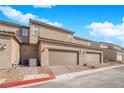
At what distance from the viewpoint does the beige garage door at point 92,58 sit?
2955 centimetres

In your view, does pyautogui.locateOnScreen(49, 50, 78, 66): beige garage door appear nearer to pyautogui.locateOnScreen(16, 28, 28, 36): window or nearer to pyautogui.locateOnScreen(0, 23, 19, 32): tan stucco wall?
pyautogui.locateOnScreen(16, 28, 28, 36): window

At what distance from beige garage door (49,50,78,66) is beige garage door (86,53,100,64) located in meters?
4.75

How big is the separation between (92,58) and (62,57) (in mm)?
10712

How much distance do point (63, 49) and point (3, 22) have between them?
9.37 m

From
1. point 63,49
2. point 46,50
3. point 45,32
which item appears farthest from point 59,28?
point 46,50

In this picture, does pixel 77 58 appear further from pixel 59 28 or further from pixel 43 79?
pixel 43 79

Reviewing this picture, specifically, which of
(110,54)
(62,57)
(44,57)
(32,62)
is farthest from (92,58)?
(32,62)

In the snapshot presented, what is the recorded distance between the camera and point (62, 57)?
22656mm

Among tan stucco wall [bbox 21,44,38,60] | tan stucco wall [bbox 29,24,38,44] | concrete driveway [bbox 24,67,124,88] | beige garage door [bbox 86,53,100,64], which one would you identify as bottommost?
concrete driveway [bbox 24,67,124,88]

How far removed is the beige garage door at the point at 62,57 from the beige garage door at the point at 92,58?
4.75 m

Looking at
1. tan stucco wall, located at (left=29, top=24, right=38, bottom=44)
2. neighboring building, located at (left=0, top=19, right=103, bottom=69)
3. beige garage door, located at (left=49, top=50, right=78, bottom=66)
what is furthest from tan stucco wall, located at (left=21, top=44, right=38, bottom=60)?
beige garage door, located at (left=49, top=50, right=78, bottom=66)

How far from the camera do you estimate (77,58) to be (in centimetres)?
2584

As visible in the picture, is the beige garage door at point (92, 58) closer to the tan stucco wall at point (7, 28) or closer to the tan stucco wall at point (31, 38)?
the tan stucco wall at point (31, 38)

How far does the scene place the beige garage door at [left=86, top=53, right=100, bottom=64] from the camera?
29547 mm
